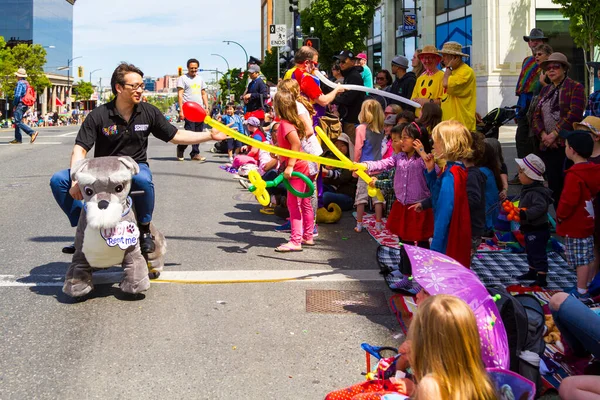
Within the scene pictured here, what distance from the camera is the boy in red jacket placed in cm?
611

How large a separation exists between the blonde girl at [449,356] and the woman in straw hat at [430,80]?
6657mm

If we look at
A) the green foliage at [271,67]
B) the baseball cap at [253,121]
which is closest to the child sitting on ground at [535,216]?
the baseball cap at [253,121]

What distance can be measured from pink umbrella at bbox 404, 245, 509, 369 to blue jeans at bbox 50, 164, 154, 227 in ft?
10.1

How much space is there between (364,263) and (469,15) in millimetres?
27236

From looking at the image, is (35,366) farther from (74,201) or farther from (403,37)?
(403,37)

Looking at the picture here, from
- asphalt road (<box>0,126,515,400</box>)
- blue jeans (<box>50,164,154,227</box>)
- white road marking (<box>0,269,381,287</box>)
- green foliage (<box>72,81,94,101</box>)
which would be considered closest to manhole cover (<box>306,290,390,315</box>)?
asphalt road (<box>0,126,515,400</box>)

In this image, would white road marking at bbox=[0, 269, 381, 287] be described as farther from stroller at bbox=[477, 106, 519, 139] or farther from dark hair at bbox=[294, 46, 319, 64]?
stroller at bbox=[477, 106, 519, 139]

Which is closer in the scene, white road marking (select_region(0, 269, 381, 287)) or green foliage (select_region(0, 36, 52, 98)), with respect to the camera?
white road marking (select_region(0, 269, 381, 287))

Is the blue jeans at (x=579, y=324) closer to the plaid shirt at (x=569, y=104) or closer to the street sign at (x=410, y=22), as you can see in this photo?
the plaid shirt at (x=569, y=104)

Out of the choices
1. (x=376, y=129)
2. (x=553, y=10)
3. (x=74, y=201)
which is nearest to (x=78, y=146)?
(x=74, y=201)

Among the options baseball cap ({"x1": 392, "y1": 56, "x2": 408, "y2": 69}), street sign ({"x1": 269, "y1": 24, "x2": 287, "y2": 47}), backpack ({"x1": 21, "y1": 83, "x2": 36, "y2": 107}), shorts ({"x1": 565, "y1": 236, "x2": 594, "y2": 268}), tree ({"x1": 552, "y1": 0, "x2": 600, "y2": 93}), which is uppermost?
street sign ({"x1": 269, "y1": 24, "x2": 287, "y2": 47})

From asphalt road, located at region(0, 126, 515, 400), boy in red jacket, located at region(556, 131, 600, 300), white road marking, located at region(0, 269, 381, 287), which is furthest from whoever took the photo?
white road marking, located at region(0, 269, 381, 287)

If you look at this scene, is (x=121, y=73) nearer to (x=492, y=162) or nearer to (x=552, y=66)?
(x=492, y=162)

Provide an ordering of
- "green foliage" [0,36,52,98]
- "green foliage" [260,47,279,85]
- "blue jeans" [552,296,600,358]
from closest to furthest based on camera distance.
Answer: "blue jeans" [552,296,600,358]
"green foliage" [260,47,279,85]
"green foliage" [0,36,52,98]
